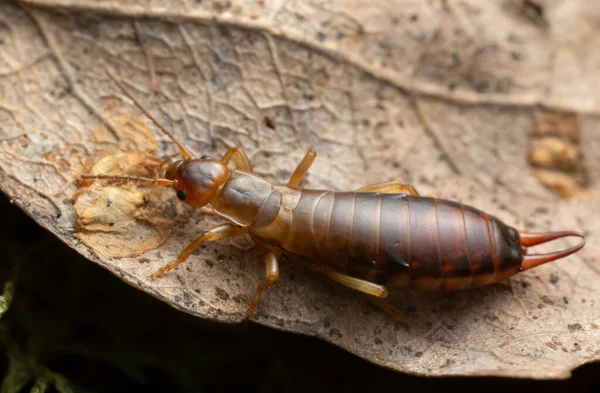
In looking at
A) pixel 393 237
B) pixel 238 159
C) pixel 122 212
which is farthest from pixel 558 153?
pixel 122 212

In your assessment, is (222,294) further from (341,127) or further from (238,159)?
(341,127)

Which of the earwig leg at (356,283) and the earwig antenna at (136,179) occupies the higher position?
the earwig antenna at (136,179)

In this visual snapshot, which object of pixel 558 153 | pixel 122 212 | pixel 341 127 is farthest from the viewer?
pixel 558 153

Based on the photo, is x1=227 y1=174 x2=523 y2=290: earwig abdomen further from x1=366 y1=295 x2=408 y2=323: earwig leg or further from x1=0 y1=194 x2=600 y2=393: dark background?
x1=0 y1=194 x2=600 y2=393: dark background

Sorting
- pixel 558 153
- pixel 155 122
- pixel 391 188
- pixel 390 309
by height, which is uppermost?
pixel 155 122

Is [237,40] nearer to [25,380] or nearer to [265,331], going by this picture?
[265,331]

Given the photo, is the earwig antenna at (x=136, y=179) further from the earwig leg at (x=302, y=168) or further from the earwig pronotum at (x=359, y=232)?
the earwig leg at (x=302, y=168)

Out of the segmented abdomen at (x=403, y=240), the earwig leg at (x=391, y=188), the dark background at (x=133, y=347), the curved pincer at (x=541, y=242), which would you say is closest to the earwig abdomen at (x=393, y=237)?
the segmented abdomen at (x=403, y=240)
